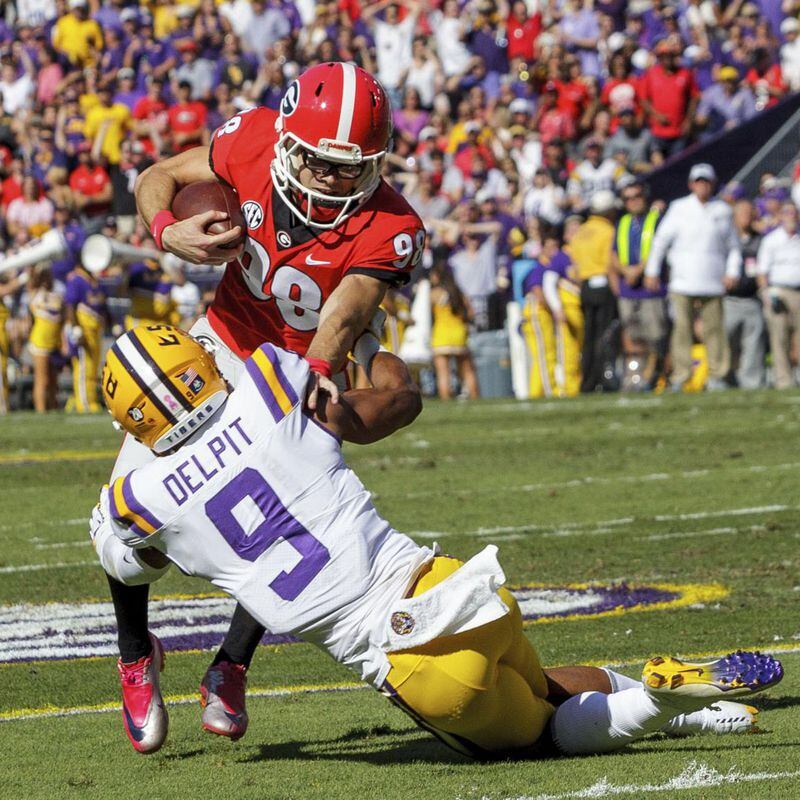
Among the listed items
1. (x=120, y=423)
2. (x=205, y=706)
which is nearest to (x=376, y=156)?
(x=120, y=423)

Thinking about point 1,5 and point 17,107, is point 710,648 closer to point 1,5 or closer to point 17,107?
point 17,107

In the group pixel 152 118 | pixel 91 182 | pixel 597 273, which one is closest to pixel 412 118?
pixel 152 118

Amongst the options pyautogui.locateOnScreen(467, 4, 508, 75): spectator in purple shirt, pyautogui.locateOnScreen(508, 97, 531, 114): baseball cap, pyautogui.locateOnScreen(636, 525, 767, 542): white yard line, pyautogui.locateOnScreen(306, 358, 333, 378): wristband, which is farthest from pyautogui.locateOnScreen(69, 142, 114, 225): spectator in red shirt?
pyautogui.locateOnScreen(306, 358, 333, 378): wristband

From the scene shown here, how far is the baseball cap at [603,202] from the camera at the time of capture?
51.3ft

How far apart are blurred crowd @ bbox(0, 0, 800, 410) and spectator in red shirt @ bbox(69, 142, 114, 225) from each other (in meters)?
0.03

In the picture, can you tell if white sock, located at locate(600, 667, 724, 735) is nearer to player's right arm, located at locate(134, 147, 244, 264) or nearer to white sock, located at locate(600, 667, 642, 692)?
white sock, located at locate(600, 667, 642, 692)

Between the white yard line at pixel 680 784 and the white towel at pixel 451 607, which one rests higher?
the white towel at pixel 451 607

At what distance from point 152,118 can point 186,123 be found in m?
0.96

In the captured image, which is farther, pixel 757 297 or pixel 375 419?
pixel 757 297

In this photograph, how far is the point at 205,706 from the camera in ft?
14.5

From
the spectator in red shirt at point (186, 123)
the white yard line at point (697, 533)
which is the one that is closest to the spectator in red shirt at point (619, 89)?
the spectator in red shirt at point (186, 123)

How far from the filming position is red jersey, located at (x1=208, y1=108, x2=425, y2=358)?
493 centimetres

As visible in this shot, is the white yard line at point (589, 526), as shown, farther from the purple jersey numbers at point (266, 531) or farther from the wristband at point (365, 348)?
the purple jersey numbers at point (266, 531)

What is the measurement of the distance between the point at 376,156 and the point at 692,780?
2.05 m
